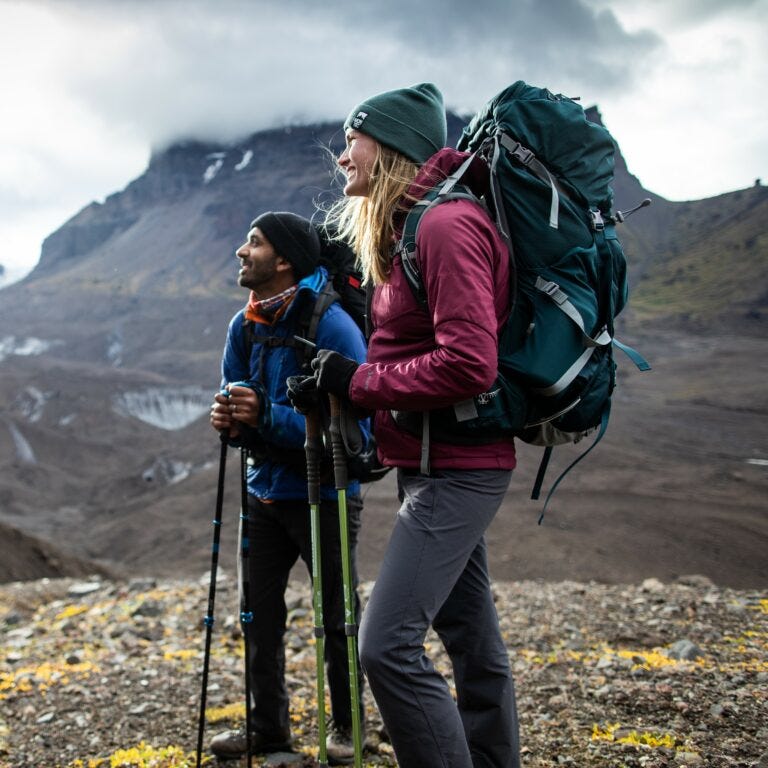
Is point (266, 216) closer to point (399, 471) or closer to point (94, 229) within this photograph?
point (399, 471)

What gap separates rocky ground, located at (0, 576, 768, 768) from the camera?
11.6ft

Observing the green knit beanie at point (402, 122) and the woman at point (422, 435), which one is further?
the green knit beanie at point (402, 122)

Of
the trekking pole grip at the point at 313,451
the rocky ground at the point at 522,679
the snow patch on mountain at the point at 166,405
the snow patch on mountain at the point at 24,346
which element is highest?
the snow patch on mountain at the point at 24,346

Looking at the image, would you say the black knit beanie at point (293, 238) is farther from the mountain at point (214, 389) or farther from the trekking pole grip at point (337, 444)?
the trekking pole grip at point (337, 444)

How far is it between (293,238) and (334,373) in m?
1.48

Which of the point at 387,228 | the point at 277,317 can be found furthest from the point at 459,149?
the point at 277,317

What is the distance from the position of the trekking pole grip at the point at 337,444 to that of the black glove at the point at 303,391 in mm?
89

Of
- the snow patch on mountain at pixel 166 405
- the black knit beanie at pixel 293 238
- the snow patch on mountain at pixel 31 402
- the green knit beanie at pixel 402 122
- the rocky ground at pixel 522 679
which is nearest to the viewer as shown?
the green knit beanie at pixel 402 122

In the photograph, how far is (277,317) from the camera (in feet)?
11.8

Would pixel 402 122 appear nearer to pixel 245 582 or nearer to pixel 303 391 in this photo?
pixel 303 391

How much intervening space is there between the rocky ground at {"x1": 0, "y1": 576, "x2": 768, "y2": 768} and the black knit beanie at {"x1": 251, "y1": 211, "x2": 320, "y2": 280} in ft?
8.08

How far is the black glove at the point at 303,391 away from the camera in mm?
2586

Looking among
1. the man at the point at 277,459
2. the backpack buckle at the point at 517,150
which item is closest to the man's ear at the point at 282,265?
the man at the point at 277,459

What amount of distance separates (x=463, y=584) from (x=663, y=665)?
129 inches
